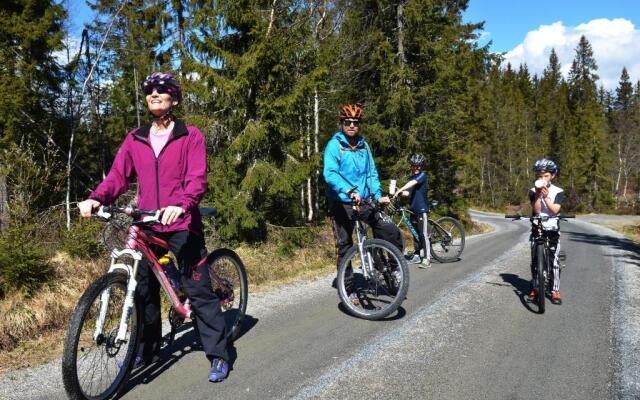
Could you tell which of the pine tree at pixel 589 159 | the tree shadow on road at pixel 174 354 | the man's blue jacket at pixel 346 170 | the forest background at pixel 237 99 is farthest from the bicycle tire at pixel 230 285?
the pine tree at pixel 589 159

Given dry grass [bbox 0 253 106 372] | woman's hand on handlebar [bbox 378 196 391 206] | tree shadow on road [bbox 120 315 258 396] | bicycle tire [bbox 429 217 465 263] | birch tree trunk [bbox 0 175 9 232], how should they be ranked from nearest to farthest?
tree shadow on road [bbox 120 315 258 396], dry grass [bbox 0 253 106 372], woman's hand on handlebar [bbox 378 196 391 206], birch tree trunk [bbox 0 175 9 232], bicycle tire [bbox 429 217 465 263]

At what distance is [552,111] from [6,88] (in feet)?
256

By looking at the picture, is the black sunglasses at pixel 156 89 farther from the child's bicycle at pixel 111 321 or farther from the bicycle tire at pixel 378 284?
the bicycle tire at pixel 378 284

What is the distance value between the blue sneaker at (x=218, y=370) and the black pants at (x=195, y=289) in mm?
46

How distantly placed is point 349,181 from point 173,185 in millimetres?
2407

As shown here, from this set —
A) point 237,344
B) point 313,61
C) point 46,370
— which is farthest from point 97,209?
point 313,61

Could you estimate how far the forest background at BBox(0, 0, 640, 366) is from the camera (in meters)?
7.66

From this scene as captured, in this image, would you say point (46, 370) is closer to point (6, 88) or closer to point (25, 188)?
point (25, 188)

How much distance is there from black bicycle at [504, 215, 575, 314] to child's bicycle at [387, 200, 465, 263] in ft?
11.1

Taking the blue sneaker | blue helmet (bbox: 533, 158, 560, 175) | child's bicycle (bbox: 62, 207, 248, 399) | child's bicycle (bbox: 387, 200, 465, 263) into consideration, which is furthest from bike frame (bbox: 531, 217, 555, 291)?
child's bicycle (bbox: 62, 207, 248, 399)

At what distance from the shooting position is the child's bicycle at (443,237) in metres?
9.50

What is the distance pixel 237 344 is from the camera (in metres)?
4.24

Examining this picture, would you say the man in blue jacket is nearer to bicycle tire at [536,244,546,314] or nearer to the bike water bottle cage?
bicycle tire at [536,244,546,314]

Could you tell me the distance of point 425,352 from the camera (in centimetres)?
403
